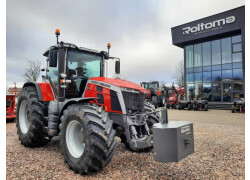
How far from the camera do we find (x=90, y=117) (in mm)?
3424

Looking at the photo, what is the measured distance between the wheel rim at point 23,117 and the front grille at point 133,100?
11.0ft

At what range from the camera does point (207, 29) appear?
73.6 ft

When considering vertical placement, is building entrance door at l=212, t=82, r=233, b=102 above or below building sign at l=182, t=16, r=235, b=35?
below

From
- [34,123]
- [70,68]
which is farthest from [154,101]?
[34,123]

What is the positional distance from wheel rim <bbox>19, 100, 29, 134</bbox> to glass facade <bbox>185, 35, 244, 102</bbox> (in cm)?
2044

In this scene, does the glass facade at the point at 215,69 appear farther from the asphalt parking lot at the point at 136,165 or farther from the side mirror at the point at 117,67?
the side mirror at the point at 117,67

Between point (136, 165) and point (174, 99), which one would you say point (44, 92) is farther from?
point (174, 99)

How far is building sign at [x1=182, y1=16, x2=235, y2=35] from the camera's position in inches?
826

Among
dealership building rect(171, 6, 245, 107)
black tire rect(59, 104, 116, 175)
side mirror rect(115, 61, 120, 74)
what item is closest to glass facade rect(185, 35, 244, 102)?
dealership building rect(171, 6, 245, 107)

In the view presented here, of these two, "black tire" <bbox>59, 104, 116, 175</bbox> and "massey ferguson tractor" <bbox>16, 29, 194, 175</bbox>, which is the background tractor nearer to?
"massey ferguson tractor" <bbox>16, 29, 194, 175</bbox>

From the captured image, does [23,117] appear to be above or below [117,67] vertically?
below

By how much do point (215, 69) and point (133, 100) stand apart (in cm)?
2145

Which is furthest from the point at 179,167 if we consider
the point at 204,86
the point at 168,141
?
the point at 204,86

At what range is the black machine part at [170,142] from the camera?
2.80m
